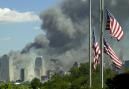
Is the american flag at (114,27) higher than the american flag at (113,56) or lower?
higher

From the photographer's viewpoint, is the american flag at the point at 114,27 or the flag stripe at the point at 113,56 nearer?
the american flag at the point at 114,27

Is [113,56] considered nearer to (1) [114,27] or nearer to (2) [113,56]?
(2) [113,56]

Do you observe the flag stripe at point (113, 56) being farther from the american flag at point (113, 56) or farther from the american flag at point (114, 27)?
the american flag at point (114, 27)

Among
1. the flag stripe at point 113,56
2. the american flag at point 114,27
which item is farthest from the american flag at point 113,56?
the american flag at point 114,27

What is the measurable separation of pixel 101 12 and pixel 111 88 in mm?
6725

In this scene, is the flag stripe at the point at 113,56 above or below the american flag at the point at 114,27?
below

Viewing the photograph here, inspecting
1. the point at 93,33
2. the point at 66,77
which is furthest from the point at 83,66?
the point at 93,33

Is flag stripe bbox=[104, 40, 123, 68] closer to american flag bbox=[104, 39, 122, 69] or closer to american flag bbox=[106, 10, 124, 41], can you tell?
american flag bbox=[104, 39, 122, 69]

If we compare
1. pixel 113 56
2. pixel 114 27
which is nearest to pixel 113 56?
pixel 113 56

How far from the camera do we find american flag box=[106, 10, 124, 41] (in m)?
42.5

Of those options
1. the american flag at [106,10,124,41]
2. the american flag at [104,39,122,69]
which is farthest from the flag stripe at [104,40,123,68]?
the american flag at [106,10,124,41]

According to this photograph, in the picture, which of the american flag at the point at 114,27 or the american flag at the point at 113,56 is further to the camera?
the american flag at the point at 113,56

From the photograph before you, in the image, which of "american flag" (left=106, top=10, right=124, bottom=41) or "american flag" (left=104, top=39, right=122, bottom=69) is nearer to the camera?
"american flag" (left=106, top=10, right=124, bottom=41)

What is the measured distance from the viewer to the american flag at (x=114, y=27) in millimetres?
42500
